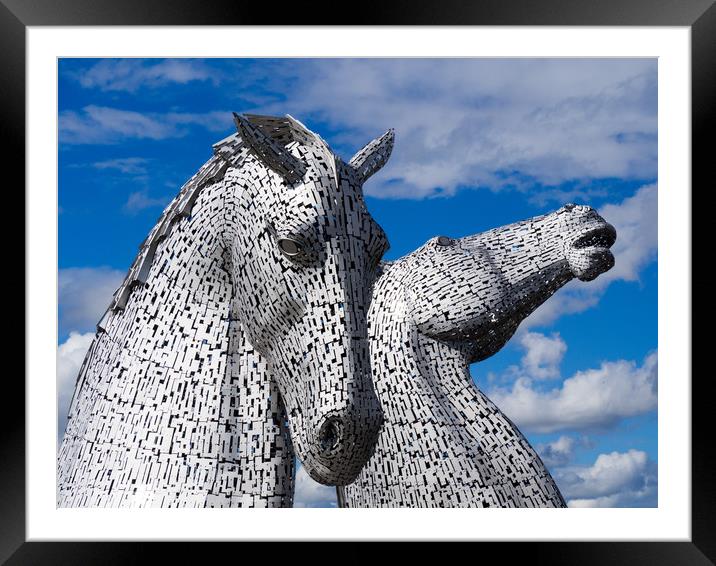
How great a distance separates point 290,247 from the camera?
6.68ft

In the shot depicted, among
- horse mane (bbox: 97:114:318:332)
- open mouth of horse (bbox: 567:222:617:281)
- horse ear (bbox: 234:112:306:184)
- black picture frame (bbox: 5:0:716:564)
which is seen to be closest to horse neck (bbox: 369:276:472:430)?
open mouth of horse (bbox: 567:222:617:281)

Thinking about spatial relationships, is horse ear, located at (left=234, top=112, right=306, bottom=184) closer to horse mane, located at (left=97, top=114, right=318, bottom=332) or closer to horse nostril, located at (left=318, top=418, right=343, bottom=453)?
horse mane, located at (left=97, top=114, right=318, bottom=332)

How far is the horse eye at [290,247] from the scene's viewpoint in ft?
6.66

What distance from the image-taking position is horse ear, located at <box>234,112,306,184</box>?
6.84 ft

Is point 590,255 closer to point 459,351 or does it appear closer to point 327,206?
point 459,351

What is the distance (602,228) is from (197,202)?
291 centimetres

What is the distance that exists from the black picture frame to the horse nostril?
3.07 ft
